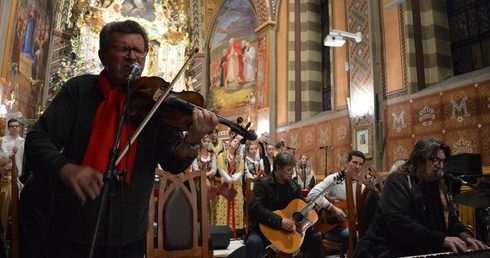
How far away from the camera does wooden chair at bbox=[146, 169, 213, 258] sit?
3090 millimetres

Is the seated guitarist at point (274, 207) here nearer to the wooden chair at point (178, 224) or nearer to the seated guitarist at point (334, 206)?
the seated guitarist at point (334, 206)

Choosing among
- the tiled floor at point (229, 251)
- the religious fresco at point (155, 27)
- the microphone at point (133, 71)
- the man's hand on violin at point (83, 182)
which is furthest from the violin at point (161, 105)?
the religious fresco at point (155, 27)

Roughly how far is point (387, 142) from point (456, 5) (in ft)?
10.5

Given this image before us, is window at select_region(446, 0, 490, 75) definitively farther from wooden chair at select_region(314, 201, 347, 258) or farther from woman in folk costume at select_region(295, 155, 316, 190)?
wooden chair at select_region(314, 201, 347, 258)

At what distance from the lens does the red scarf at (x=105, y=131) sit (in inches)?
58.9

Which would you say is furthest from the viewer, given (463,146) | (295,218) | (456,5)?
(456,5)

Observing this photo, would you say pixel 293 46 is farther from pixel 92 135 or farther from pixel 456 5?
pixel 92 135

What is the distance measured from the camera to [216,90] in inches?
615

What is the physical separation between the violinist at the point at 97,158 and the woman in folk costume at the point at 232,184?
5.12 m

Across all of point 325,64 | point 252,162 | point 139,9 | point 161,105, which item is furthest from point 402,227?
point 139,9

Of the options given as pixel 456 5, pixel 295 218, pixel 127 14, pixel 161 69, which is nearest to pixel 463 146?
pixel 456 5

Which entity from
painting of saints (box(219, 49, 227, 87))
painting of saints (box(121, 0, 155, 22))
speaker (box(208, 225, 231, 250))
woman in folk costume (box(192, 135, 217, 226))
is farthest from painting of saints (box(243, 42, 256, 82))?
speaker (box(208, 225, 231, 250))

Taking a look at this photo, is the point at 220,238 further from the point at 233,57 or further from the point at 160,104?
the point at 233,57

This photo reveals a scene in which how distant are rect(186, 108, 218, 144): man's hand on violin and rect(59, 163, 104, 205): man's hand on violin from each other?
0.47 meters
